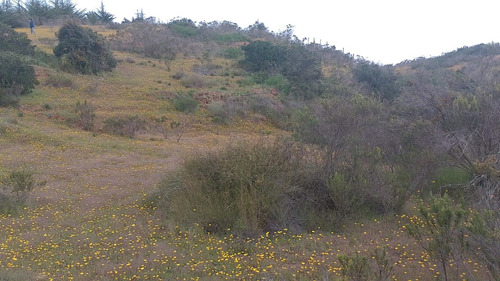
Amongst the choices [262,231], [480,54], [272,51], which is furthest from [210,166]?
[480,54]

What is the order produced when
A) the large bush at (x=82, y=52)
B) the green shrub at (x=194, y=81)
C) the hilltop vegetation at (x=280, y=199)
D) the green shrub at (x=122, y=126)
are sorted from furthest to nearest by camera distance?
the green shrub at (x=194, y=81) < the large bush at (x=82, y=52) < the green shrub at (x=122, y=126) < the hilltop vegetation at (x=280, y=199)

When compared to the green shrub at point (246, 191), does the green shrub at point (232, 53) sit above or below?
above

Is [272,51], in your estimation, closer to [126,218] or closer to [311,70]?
[311,70]

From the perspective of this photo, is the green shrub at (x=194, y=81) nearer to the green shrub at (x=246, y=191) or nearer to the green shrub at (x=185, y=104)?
the green shrub at (x=185, y=104)

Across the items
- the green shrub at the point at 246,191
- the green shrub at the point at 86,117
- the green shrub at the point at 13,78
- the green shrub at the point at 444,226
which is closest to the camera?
the green shrub at the point at 444,226

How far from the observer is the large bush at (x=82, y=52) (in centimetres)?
2450

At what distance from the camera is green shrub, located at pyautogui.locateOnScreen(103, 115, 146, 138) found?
16953 millimetres

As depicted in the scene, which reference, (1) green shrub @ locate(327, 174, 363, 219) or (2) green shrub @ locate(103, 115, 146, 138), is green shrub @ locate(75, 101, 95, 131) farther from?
(1) green shrub @ locate(327, 174, 363, 219)

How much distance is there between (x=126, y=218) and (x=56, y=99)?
14512 mm

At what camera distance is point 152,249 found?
604cm

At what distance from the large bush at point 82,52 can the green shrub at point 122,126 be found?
856 centimetres

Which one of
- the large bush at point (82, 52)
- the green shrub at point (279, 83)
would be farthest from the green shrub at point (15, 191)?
the green shrub at point (279, 83)

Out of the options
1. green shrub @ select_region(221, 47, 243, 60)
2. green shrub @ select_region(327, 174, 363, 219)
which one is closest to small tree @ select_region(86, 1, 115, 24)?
green shrub @ select_region(221, 47, 243, 60)

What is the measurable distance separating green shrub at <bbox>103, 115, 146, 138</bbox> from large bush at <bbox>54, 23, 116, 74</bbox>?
337 inches
